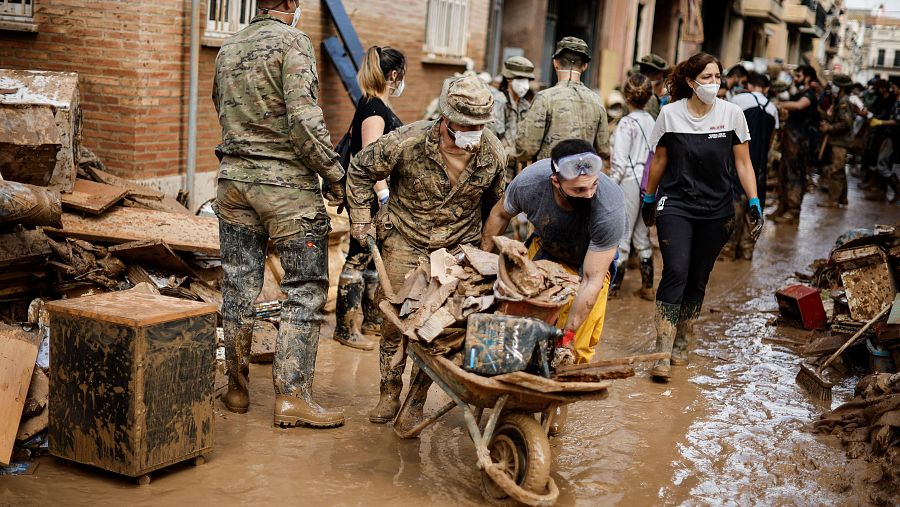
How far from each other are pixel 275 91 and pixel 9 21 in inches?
171

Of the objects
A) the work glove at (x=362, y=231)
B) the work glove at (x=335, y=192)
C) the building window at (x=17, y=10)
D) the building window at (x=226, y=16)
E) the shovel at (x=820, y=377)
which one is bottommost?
the shovel at (x=820, y=377)

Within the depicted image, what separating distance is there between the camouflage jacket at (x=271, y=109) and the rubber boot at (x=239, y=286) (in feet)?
1.22

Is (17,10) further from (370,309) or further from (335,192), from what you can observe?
(335,192)

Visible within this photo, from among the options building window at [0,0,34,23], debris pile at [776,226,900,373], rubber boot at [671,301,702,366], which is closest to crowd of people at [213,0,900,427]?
rubber boot at [671,301,702,366]

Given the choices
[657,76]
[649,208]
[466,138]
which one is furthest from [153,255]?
[657,76]

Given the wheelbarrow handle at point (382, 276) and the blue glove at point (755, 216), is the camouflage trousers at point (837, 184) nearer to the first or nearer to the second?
the blue glove at point (755, 216)

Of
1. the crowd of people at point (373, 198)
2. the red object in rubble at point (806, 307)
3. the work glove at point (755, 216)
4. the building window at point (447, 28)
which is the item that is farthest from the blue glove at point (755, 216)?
the building window at point (447, 28)

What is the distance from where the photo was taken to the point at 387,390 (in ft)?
17.3

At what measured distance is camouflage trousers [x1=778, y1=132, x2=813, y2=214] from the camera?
13539 millimetres

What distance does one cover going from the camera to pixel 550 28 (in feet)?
63.0

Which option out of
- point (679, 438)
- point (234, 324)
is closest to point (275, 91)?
point (234, 324)

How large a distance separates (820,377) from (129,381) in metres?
4.50

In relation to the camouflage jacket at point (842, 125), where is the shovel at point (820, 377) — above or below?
below

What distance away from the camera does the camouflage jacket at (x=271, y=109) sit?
4801mm
